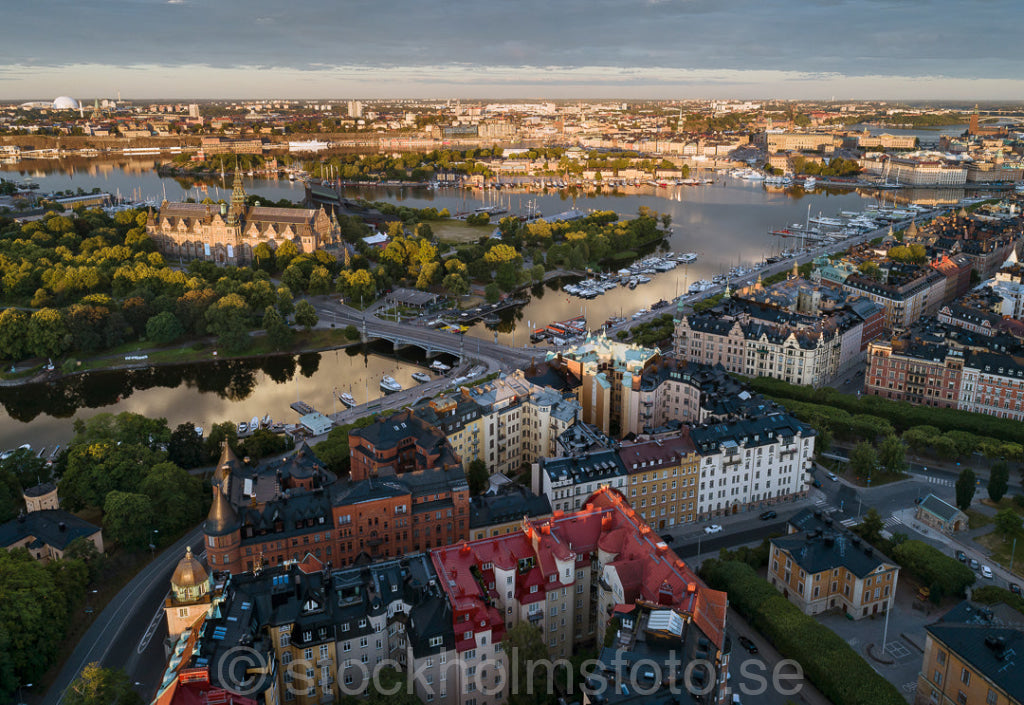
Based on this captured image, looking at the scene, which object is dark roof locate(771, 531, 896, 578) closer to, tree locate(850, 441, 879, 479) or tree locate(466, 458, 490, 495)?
tree locate(850, 441, 879, 479)

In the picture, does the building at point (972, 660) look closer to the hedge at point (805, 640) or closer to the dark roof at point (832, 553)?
the hedge at point (805, 640)

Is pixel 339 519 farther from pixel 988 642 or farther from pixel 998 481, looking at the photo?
pixel 998 481

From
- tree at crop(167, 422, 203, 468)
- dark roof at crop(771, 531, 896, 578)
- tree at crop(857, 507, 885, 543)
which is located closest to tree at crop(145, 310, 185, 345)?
tree at crop(167, 422, 203, 468)

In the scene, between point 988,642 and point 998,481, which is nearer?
point 988,642

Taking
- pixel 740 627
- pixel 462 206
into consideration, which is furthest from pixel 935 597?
pixel 462 206

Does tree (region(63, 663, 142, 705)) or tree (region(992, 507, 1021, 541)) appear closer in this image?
tree (region(63, 663, 142, 705))

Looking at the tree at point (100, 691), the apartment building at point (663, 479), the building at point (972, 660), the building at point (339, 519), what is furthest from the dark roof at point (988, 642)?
the tree at point (100, 691)

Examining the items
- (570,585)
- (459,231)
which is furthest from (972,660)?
(459,231)
